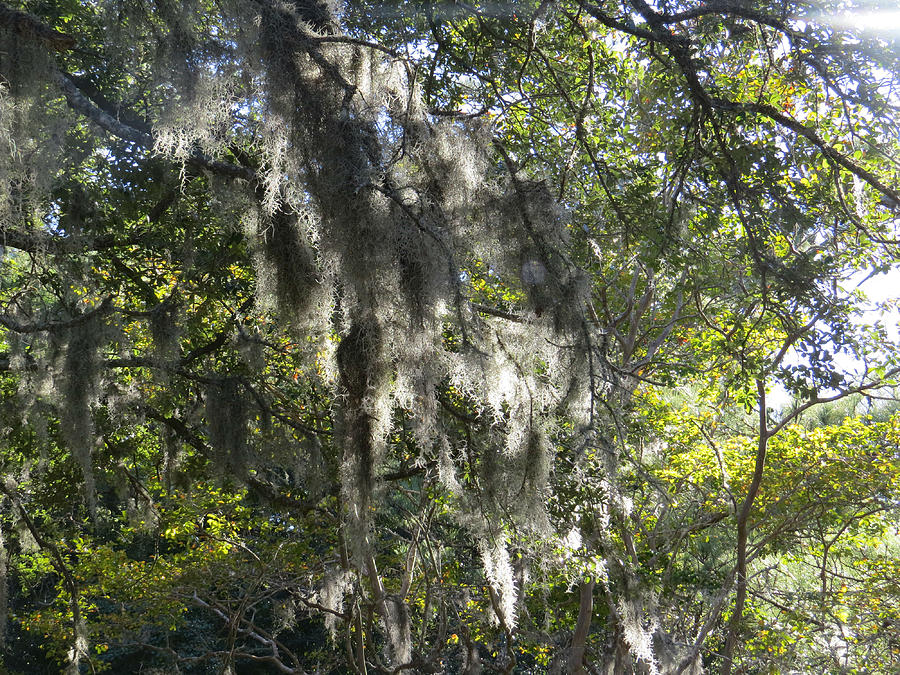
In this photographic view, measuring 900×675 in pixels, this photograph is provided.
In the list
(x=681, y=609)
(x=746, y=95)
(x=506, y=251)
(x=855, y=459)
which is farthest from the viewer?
(x=681, y=609)

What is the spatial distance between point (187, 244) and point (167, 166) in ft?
1.41

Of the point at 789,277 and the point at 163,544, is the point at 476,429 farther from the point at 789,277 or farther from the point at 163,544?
the point at 163,544

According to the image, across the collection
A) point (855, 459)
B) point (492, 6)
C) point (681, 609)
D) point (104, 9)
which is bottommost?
point (681, 609)

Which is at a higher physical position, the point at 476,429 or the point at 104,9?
the point at 104,9

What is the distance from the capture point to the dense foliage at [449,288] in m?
2.31

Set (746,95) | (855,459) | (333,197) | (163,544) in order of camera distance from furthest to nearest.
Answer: (163,544) < (855,459) < (746,95) < (333,197)

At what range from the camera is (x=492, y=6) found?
3424 mm

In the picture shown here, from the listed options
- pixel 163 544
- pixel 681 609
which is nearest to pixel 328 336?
pixel 681 609

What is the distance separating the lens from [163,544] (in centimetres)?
1037

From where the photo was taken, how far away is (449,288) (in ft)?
6.95

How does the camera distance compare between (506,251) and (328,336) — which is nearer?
(506,251)

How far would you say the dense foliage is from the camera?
2314 millimetres

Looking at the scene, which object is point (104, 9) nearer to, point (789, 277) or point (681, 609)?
point (789, 277)

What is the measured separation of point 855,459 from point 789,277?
3757 mm
